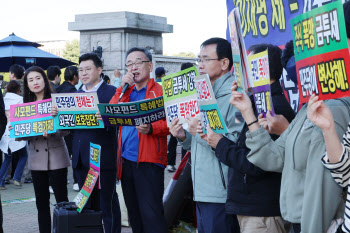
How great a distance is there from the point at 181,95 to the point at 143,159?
3.33 feet

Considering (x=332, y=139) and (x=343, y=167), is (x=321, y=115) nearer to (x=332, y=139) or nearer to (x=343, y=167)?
(x=332, y=139)

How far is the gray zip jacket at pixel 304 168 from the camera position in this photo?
2465mm

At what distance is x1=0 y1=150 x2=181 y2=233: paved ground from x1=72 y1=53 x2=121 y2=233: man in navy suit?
987 millimetres

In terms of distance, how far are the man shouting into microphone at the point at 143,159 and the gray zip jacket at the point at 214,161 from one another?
85 centimetres

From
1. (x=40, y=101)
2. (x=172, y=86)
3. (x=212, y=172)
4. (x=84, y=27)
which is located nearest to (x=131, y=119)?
(x=172, y=86)

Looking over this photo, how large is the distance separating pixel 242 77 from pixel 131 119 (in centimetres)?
179

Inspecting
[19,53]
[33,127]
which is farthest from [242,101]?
[19,53]

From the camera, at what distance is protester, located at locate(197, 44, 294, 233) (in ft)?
11.1

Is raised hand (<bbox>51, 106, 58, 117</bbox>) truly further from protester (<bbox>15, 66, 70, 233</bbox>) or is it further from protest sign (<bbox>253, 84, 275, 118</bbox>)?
protest sign (<bbox>253, 84, 275, 118</bbox>)

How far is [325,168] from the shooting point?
246 centimetres

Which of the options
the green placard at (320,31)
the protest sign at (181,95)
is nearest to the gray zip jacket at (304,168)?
the green placard at (320,31)

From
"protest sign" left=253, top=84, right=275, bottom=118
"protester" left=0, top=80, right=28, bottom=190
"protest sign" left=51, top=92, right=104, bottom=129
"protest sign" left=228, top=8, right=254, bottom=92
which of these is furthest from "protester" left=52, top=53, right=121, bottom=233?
"protester" left=0, top=80, right=28, bottom=190

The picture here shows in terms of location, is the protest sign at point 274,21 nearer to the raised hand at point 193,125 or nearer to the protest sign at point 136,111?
the raised hand at point 193,125

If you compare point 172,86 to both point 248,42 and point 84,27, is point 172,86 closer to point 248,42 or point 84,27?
point 248,42
